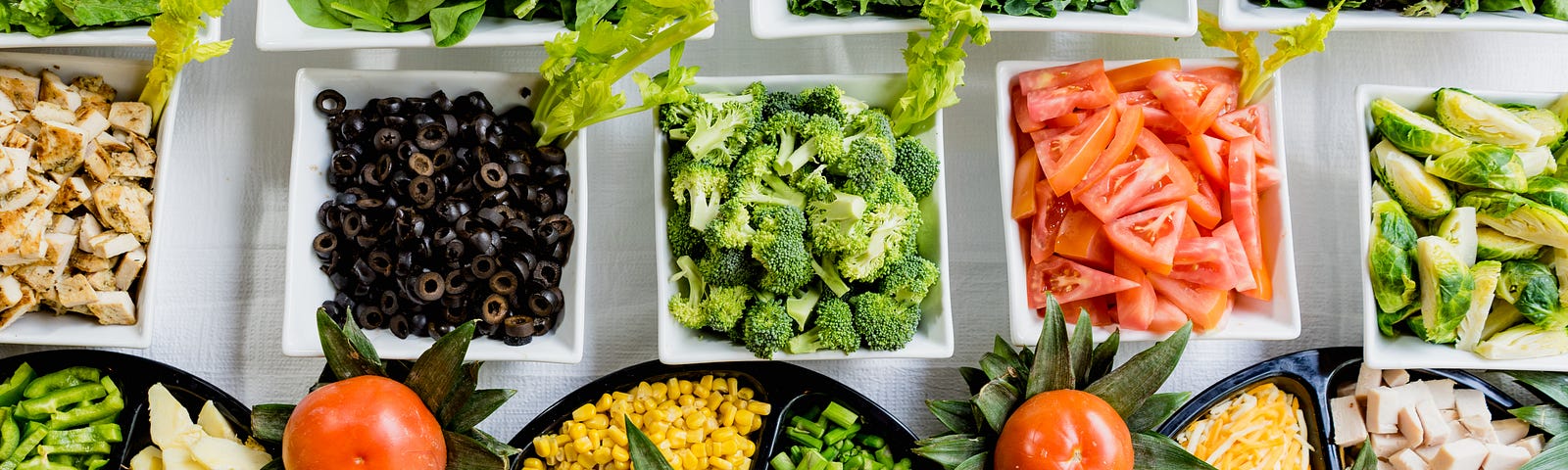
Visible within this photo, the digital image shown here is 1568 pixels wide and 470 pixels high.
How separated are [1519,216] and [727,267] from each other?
170cm

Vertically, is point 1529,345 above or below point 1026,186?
below

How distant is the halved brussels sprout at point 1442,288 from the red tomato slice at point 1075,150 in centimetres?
71

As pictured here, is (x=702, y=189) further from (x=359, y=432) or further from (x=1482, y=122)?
(x=1482, y=122)

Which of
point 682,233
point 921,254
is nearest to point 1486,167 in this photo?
point 921,254

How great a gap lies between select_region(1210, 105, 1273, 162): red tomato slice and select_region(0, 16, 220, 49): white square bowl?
212 centimetres

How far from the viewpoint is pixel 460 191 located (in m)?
2.22

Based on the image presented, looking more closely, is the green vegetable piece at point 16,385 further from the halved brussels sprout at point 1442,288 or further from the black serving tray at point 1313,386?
the halved brussels sprout at point 1442,288

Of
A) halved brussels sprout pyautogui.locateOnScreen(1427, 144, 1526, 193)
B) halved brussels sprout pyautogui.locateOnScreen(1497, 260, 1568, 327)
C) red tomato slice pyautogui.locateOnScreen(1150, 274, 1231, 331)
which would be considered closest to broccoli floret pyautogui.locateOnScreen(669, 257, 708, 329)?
red tomato slice pyautogui.locateOnScreen(1150, 274, 1231, 331)

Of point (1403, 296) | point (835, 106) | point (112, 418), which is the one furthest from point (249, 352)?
point (1403, 296)

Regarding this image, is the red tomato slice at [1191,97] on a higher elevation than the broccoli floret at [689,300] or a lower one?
higher

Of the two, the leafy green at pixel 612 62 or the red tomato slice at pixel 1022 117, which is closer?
the leafy green at pixel 612 62

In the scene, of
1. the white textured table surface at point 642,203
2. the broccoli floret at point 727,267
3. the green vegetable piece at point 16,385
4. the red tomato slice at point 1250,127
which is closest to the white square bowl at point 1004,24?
the red tomato slice at point 1250,127

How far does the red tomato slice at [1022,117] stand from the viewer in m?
2.30

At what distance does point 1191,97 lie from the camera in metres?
2.29
